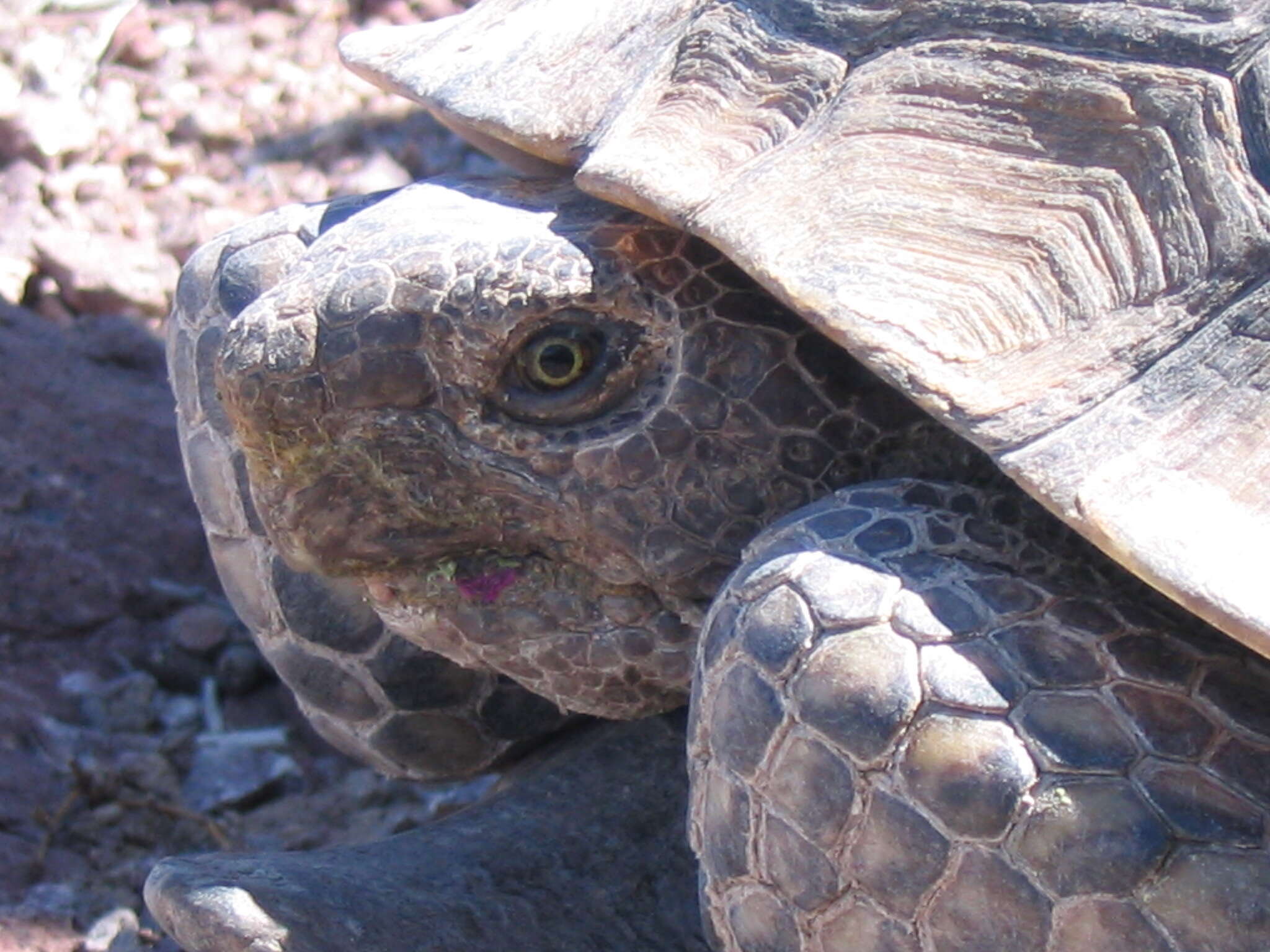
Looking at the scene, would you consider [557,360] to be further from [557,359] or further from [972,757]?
[972,757]

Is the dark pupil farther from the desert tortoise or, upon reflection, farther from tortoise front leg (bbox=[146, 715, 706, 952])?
tortoise front leg (bbox=[146, 715, 706, 952])

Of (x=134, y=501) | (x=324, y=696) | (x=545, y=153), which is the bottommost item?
(x=134, y=501)

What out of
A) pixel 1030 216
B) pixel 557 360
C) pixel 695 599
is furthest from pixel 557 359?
pixel 1030 216

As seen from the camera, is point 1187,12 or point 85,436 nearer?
point 1187,12

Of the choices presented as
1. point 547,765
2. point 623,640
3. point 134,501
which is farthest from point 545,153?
point 134,501

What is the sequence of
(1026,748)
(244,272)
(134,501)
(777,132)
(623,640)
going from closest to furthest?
(1026,748) → (777,132) → (623,640) → (244,272) → (134,501)

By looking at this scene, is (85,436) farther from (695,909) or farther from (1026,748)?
(1026,748)

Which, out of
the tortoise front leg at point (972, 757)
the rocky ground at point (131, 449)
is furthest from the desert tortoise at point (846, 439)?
the rocky ground at point (131, 449)
